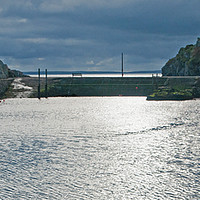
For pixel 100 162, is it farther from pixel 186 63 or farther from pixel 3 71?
pixel 186 63

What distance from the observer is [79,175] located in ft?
89.6

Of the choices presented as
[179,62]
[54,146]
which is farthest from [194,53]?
[54,146]

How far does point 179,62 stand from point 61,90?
6461 centimetres

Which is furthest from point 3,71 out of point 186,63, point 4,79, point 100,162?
point 100,162

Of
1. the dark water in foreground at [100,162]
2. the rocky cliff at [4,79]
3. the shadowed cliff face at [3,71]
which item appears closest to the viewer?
Result: the dark water in foreground at [100,162]

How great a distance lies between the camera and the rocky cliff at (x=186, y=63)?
154 metres

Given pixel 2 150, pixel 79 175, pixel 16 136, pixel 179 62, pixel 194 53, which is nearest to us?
pixel 79 175

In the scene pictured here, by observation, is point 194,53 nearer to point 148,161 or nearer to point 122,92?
point 122,92

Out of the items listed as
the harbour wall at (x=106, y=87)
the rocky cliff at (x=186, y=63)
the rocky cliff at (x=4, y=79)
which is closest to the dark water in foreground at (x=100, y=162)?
the rocky cliff at (x=4, y=79)

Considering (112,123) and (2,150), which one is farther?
(112,123)

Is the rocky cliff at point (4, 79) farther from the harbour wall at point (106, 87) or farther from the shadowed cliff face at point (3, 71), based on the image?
the harbour wall at point (106, 87)

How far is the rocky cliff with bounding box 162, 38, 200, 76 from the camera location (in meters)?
154

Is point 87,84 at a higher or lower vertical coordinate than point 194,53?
lower

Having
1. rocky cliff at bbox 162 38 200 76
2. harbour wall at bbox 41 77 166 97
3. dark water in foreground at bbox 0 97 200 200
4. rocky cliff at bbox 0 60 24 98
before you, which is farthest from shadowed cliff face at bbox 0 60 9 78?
dark water in foreground at bbox 0 97 200 200
